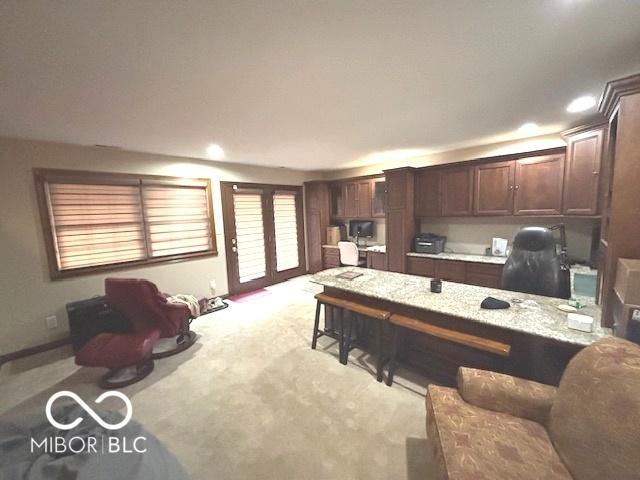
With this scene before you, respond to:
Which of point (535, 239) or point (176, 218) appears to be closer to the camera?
point (535, 239)

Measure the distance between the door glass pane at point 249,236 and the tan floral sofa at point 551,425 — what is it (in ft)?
13.3

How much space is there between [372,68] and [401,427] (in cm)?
245

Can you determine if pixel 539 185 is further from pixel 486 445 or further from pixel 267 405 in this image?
pixel 267 405

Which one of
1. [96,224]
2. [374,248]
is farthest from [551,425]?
[96,224]

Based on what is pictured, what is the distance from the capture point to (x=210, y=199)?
14.3ft

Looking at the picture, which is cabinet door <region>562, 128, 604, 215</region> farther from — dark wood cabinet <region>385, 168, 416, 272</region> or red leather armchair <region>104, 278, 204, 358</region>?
red leather armchair <region>104, 278, 204, 358</region>

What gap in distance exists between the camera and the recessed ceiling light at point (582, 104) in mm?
2309

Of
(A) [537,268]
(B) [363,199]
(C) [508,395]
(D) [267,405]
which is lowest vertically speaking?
(D) [267,405]

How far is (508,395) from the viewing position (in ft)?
4.61

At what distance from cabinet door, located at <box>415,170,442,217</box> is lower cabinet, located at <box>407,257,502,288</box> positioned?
814 mm

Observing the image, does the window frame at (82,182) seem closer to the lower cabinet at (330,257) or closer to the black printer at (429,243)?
the lower cabinet at (330,257)

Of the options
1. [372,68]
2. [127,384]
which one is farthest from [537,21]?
[127,384]

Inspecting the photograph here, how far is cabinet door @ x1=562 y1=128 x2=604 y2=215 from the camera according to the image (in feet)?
9.23

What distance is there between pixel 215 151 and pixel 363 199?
286 centimetres
